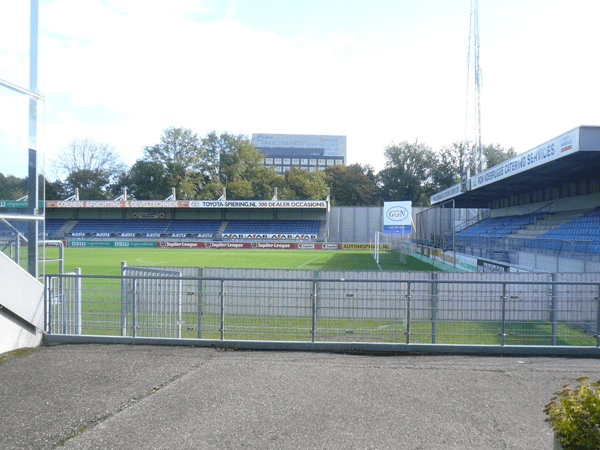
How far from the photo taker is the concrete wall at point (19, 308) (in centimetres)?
673

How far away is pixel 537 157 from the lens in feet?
57.7

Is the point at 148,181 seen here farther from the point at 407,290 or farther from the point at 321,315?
the point at 407,290

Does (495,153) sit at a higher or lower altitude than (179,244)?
higher

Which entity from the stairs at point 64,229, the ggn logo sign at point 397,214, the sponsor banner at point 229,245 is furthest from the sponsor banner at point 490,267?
the stairs at point 64,229

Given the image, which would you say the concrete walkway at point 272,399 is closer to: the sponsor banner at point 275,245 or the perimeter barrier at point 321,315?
the perimeter barrier at point 321,315

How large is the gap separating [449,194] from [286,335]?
26867 mm

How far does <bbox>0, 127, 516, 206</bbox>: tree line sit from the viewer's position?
75562mm

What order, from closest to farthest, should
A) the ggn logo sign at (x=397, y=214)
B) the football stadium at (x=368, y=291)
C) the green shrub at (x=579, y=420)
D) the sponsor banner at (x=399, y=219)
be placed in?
the green shrub at (x=579, y=420) < the football stadium at (x=368, y=291) < the sponsor banner at (x=399, y=219) < the ggn logo sign at (x=397, y=214)

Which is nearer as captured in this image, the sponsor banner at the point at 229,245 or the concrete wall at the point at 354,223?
the sponsor banner at the point at 229,245

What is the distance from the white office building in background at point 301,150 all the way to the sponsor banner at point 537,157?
4842 inches

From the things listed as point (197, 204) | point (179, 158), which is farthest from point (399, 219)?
point (179, 158)

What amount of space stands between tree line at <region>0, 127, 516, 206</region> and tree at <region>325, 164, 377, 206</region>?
16 cm

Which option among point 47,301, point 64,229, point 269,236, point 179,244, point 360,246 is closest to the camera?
point 47,301

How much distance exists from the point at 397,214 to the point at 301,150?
124 meters
